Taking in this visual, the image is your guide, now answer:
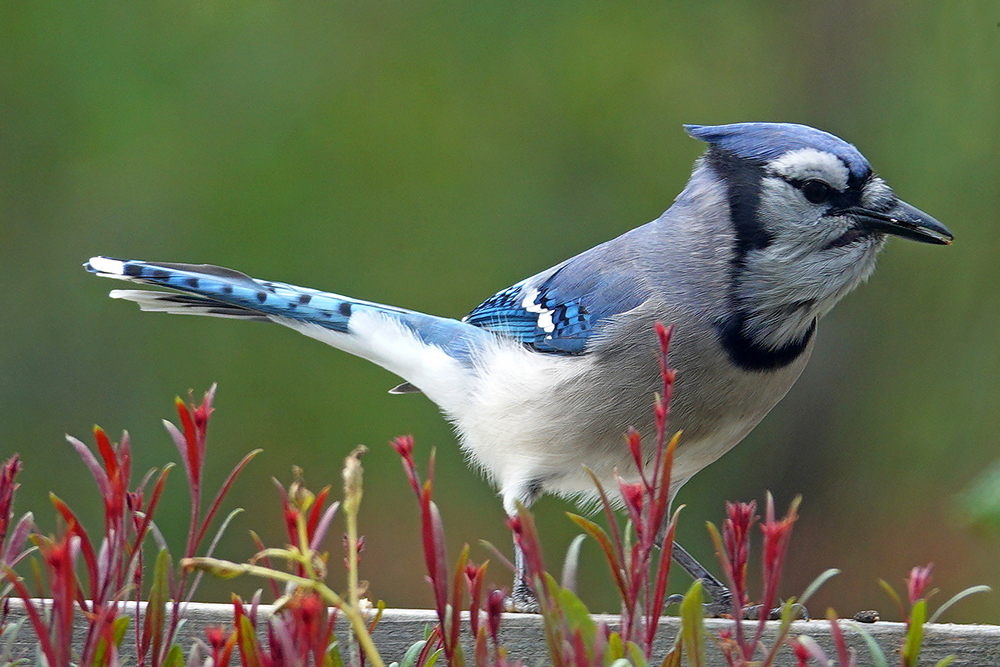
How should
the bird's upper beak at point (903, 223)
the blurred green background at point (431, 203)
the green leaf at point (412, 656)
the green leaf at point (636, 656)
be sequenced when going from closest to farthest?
1. the green leaf at point (636, 656)
2. the green leaf at point (412, 656)
3. the bird's upper beak at point (903, 223)
4. the blurred green background at point (431, 203)

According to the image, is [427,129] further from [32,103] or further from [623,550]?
[623,550]

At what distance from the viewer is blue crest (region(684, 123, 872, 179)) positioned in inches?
80.3

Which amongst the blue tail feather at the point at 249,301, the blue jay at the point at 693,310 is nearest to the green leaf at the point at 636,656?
the blue jay at the point at 693,310

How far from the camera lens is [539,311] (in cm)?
245

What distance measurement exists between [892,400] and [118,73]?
10.5 ft

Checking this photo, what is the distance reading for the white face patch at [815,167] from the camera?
2.03 m

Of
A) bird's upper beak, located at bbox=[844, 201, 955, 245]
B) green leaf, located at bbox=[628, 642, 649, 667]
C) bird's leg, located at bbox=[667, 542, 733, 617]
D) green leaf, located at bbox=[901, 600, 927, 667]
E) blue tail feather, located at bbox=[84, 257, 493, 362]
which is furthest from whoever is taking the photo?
blue tail feather, located at bbox=[84, 257, 493, 362]

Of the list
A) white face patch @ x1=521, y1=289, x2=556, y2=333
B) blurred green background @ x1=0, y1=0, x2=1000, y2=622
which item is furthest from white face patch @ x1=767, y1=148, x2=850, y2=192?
blurred green background @ x1=0, y1=0, x2=1000, y2=622

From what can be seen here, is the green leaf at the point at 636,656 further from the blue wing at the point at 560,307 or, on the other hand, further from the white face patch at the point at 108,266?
the white face patch at the point at 108,266

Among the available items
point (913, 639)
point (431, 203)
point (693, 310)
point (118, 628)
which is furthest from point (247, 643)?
point (431, 203)

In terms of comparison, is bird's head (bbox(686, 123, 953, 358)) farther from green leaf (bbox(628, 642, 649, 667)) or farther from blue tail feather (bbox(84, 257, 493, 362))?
green leaf (bbox(628, 642, 649, 667))

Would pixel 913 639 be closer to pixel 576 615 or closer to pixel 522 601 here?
pixel 576 615

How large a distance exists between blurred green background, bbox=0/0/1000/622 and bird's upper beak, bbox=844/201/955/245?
2487mm

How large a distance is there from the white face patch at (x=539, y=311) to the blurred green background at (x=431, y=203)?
1995 millimetres
